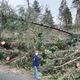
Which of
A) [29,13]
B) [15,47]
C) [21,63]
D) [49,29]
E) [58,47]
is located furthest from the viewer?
[15,47]

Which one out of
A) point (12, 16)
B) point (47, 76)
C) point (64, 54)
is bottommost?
point (47, 76)

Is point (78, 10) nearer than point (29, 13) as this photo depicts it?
No

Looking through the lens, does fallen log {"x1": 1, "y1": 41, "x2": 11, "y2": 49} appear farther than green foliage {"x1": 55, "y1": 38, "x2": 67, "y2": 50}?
Yes

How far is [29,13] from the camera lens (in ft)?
13.9

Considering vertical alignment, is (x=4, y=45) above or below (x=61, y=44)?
below

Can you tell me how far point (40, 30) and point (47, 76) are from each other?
2.96 m

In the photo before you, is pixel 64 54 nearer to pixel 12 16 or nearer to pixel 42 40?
pixel 42 40

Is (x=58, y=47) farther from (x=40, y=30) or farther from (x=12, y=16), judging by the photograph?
(x=12, y=16)

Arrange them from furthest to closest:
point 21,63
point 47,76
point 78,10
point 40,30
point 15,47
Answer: point 78,10 < point 15,47 < point 21,63 < point 40,30 < point 47,76

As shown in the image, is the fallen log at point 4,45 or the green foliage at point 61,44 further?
the fallen log at point 4,45

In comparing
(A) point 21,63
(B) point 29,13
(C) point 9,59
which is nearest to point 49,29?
(B) point 29,13

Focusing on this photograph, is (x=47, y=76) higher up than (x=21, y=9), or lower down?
lower down

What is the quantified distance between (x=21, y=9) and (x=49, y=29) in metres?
2.08

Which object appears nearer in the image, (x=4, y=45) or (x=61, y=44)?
(x=61, y=44)
